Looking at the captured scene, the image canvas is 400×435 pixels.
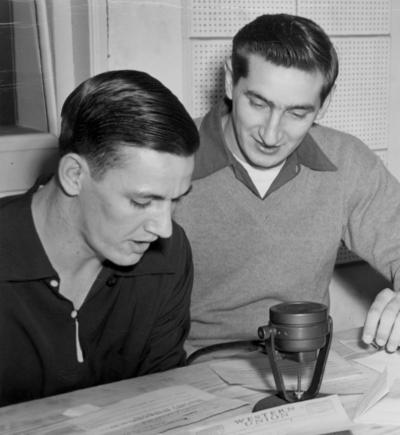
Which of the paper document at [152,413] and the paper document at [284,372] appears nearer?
the paper document at [152,413]

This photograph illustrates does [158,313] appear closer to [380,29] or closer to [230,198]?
[230,198]

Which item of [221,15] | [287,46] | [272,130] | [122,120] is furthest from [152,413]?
[221,15]

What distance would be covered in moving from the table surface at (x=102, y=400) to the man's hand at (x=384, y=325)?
32 cm

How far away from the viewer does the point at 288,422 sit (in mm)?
1601

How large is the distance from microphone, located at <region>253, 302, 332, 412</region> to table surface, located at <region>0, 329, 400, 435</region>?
7 centimetres

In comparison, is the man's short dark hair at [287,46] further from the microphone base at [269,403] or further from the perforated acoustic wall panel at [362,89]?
the perforated acoustic wall panel at [362,89]

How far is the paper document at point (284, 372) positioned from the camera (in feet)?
6.07

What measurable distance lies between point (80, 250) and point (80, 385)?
34cm

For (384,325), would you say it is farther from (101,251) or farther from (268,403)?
(101,251)

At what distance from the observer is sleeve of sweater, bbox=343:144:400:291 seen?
2580 millimetres

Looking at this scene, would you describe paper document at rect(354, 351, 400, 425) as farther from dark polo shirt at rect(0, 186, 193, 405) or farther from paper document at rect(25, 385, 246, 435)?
dark polo shirt at rect(0, 186, 193, 405)

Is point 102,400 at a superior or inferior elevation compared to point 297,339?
inferior

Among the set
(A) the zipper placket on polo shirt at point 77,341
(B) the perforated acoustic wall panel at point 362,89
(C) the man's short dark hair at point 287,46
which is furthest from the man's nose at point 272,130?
(B) the perforated acoustic wall panel at point 362,89

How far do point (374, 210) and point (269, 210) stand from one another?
0.34m
